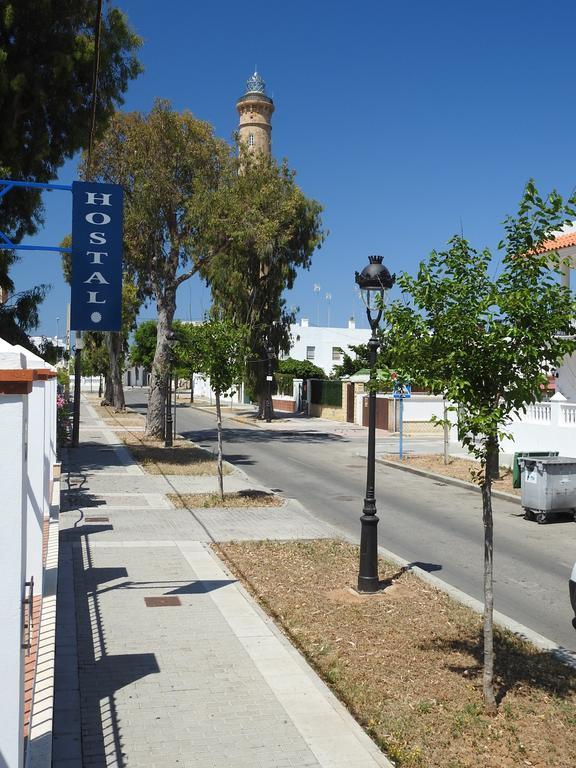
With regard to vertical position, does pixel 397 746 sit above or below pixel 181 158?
below

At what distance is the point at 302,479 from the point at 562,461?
7.82 metres

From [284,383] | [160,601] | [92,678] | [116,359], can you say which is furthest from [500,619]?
[284,383]

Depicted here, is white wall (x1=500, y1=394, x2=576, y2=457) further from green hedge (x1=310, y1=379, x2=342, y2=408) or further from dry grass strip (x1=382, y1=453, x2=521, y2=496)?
green hedge (x1=310, y1=379, x2=342, y2=408)

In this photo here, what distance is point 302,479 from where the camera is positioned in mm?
20859

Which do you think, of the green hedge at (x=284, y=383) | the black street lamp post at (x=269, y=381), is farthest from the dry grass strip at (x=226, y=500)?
the green hedge at (x=284, y=383)

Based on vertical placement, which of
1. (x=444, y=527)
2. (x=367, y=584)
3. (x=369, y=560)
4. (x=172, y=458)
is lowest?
(x=444, y=527)

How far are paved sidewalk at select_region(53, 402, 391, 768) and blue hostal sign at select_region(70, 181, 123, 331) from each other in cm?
348

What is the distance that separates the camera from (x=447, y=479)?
67.6 feet

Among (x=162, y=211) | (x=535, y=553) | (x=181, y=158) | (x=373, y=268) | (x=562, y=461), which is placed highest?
(x=181, y=158)

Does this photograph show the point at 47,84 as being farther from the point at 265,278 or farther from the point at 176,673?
the point at 265,278

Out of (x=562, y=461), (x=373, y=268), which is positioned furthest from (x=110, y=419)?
(x=373, y=268)

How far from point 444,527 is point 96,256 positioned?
7.96m

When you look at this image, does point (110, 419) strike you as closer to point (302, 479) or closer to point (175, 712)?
point (302, 479)

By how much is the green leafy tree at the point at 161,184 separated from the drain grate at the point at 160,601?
58.0ft
